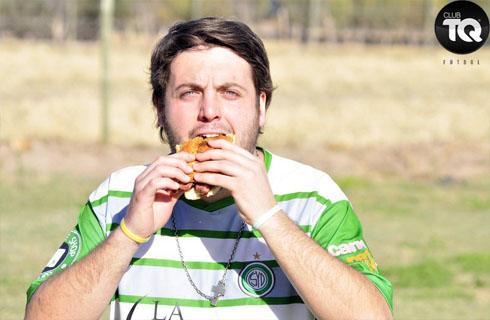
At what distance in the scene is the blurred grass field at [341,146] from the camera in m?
9.59

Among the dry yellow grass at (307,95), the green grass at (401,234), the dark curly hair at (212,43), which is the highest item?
the dark curly hair at (212,43)

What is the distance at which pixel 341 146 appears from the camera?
53.1ft

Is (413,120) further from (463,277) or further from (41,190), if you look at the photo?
(463,277)

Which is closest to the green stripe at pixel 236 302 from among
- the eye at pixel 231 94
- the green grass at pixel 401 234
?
the eye at pixel 231 94

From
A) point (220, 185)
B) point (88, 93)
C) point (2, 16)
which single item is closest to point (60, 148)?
point (88, 93)

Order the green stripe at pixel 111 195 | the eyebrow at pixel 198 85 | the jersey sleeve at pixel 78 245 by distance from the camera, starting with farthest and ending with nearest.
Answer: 1. the green stripe at pixel 111 195
2. the jersey sleeve at pixel 78 245
3. the eyebrow at pixel 198 85

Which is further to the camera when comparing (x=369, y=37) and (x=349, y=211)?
(x=369, y=37)

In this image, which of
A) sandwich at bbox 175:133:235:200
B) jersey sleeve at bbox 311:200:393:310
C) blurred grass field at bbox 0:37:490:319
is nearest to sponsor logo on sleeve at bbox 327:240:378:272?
jersey sleeve at bbox 311:200:393:310

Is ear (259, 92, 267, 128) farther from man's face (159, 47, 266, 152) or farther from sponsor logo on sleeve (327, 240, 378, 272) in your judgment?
sponsor logo on sleeve (327, 240, 378, 272)

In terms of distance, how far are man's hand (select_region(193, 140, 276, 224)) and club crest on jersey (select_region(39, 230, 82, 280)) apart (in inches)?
27.7

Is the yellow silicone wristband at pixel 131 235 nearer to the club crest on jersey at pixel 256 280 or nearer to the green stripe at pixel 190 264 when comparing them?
the green stripe at pixel 190 264

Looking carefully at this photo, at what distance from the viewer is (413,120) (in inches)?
746

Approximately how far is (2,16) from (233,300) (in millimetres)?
22396

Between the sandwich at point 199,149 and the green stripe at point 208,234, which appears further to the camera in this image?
the green stripe at point 208,234
